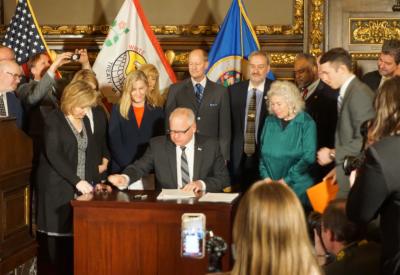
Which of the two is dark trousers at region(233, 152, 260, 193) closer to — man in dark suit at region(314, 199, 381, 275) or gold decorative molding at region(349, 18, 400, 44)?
gold decorative molding at region(349, 18, 400, 44)

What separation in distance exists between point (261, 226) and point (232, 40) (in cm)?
512

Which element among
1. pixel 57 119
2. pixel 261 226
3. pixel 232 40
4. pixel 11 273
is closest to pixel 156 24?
pixel 232 40

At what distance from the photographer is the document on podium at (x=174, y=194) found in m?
4.52

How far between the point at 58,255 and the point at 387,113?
3017 mm

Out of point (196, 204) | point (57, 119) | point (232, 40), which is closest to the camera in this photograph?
point (196, 204)

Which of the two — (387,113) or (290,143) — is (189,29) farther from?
(387,113)

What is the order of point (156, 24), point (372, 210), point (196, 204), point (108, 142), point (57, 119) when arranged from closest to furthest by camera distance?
1. point (372, 210)
2. point (196, 204)
3. point (57, 119)
4. point (108, 142)
5. point (156, 24)

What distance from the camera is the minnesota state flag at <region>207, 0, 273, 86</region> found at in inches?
283

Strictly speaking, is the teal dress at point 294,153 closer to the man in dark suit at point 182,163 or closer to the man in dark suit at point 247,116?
the man in dark suit at point 182,163

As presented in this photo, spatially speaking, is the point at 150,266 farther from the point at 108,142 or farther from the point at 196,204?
the point at 108,142

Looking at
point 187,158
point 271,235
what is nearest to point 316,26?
Result: point 187,158

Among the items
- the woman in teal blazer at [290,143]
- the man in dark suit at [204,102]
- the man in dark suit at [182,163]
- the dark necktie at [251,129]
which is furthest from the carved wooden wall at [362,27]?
the man in dark suit at [182,163]

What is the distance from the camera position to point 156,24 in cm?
823

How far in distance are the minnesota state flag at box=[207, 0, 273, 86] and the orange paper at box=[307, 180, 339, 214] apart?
2.67 meters
